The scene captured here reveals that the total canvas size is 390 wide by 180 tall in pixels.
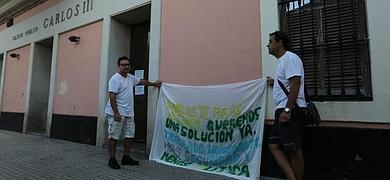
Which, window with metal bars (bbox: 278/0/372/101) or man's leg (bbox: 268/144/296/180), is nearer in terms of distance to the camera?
man's leg (bbox: 268/144/296/180)

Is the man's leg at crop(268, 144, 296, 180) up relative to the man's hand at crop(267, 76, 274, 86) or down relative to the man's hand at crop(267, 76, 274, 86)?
down

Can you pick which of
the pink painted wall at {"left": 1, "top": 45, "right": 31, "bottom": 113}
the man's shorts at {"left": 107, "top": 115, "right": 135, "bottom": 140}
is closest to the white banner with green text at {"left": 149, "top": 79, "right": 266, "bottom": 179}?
the man's shorts at {"left": 107, "top": 115, "right": 135, "bottom": 140}

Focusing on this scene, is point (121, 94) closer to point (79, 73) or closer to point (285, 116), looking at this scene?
point (285, 116)

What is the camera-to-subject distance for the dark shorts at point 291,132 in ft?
11.5

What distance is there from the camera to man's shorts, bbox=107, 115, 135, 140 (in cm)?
520

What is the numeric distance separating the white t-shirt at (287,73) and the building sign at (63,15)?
5.97 metres

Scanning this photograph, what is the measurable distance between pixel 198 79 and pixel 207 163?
1.39 metres

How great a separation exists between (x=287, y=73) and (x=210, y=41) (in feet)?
6.95

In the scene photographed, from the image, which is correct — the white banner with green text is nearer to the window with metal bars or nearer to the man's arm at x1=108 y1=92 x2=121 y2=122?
the window with metal bars

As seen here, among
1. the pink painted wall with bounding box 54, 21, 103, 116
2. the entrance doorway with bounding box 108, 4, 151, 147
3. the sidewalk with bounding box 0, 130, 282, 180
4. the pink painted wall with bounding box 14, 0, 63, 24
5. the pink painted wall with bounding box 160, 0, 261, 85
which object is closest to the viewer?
the sidewalk with bounding box 0, 130, 282, 180

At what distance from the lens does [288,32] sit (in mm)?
4609

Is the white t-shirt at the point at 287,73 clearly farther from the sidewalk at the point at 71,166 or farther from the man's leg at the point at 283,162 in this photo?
the sidewalk at the point at 71,166

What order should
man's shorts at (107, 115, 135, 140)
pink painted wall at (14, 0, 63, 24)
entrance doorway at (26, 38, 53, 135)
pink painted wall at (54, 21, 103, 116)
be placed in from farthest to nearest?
entrance doorway at (26, 38, 53, 135) < pink painted wall at (14, 0, 63, 24) < pink painted wall at (54, 21, 103, 116) < man's shorts at (107, 115, 135, 140)

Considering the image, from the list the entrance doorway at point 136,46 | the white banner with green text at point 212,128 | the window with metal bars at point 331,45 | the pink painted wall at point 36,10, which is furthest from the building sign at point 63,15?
the window with metal bars at point 331,45
